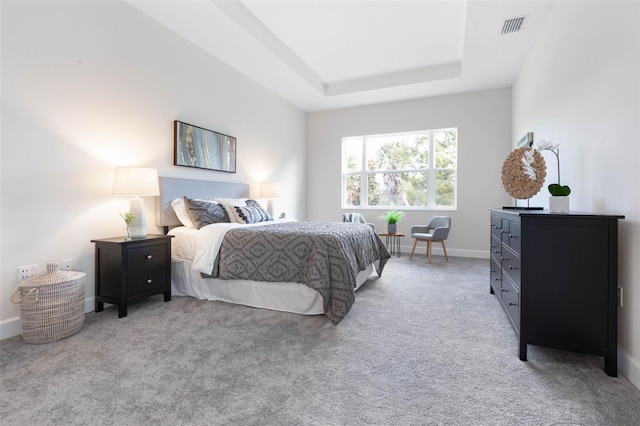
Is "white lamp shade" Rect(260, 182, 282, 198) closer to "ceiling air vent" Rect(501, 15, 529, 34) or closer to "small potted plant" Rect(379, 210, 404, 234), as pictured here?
"small potted plant" Rect(379, 210, 404, 234)

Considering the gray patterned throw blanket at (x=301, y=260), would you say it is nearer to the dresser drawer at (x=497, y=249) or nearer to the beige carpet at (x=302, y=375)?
the beige carpet at (x=302, y=375)

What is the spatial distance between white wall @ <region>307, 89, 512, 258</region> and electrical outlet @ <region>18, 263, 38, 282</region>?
193 inches

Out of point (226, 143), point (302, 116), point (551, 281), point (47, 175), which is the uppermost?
point (302, 116)

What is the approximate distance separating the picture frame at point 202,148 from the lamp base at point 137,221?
843 mm

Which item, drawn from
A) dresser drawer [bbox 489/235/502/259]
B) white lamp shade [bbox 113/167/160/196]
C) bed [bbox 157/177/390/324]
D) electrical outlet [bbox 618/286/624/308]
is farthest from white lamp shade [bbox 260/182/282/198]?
electrical outlet [bbox 618/286/624/308]

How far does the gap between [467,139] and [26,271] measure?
588 cm

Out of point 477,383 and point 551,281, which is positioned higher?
point 551,281

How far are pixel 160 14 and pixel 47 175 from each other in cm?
195

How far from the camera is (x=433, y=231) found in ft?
16.0

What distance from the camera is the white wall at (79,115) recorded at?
216cm

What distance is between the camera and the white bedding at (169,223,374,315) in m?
2.61

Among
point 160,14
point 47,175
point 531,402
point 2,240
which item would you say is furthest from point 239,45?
point 531,402

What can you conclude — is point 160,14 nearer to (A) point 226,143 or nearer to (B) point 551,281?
(A) point 226,143

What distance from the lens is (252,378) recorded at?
5.35 ft
